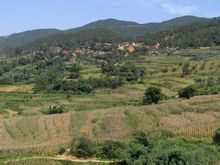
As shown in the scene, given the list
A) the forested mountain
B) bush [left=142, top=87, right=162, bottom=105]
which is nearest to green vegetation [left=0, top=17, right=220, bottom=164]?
bush [left=142, top=87, right=162, bottom=105]

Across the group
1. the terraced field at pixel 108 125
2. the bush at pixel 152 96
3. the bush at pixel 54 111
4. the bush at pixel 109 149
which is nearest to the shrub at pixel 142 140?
the bush at pixel 109 149

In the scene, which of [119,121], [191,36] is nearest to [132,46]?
[191,36]

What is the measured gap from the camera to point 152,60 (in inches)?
4990

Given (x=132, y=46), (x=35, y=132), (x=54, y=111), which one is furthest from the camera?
(x=132, y=46)

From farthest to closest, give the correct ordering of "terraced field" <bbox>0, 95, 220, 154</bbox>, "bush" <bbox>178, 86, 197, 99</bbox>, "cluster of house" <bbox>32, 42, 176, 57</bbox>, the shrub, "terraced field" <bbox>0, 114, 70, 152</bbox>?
1. "cluster of house" <bbox>32, 42, 176, 57</bbox>
2. "bush" <bbox>178, 86, 197, 99</bbox>
3. "terraced field" <bbox>0, 95, 220, 154</bbox>
4. "terraced field" <bbox>0, 114, 70, 152</bbox>
5. the shrub

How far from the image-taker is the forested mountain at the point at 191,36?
15412 cm

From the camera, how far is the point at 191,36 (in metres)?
168

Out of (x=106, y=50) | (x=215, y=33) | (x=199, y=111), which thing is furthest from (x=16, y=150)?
(x=106, y=50)

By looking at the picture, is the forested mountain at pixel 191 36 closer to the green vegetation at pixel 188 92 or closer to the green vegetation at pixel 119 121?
the green vegetation at pixel 119 121

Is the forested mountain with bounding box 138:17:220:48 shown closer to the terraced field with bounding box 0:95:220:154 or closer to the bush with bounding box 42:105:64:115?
the bush with bounding box 42:105:64:115

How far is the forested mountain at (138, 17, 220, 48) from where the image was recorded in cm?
15412

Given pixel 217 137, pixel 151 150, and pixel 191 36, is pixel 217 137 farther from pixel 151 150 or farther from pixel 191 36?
pixel 191 36

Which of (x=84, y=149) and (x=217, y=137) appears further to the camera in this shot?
(x=217, y=137)

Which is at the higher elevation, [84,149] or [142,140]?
[142,140]
